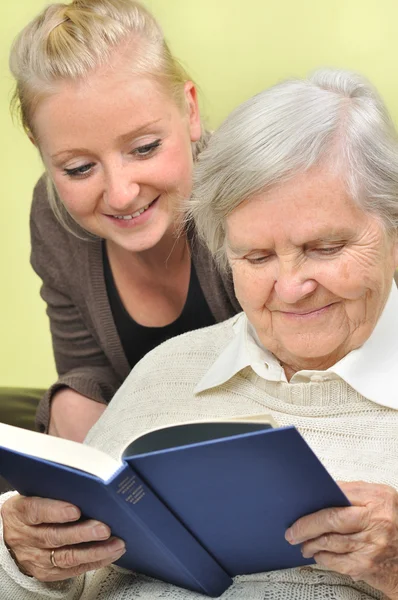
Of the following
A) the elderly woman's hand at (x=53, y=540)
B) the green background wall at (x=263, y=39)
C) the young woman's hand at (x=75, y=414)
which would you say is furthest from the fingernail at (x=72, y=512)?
the green background wall at (x=263, y=39)

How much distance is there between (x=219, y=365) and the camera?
1842 millimetres

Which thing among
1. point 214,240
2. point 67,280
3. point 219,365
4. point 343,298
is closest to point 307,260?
point 343,298

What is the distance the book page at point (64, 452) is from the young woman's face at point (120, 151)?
32.0 inches

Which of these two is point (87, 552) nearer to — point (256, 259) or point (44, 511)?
point (44, 511)

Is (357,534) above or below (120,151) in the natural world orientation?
below

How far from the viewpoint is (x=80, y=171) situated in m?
2.15

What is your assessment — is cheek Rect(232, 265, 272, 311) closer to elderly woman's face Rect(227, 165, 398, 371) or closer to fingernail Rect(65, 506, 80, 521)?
elderly woman's face Rect(227, 165, 398, 371)

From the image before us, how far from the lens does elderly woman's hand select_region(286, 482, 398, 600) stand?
134 cm

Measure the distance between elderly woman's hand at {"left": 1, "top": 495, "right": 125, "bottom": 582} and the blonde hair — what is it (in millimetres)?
889

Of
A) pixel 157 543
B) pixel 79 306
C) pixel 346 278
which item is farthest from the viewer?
pixel 79 306

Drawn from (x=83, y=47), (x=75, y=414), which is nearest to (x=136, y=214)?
(x=83, y=47)

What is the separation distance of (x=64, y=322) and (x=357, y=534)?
1393mm

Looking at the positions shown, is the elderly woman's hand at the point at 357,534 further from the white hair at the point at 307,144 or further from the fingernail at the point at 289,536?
the white hair at the point at 307,144

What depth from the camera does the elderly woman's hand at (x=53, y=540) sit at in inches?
57.9
